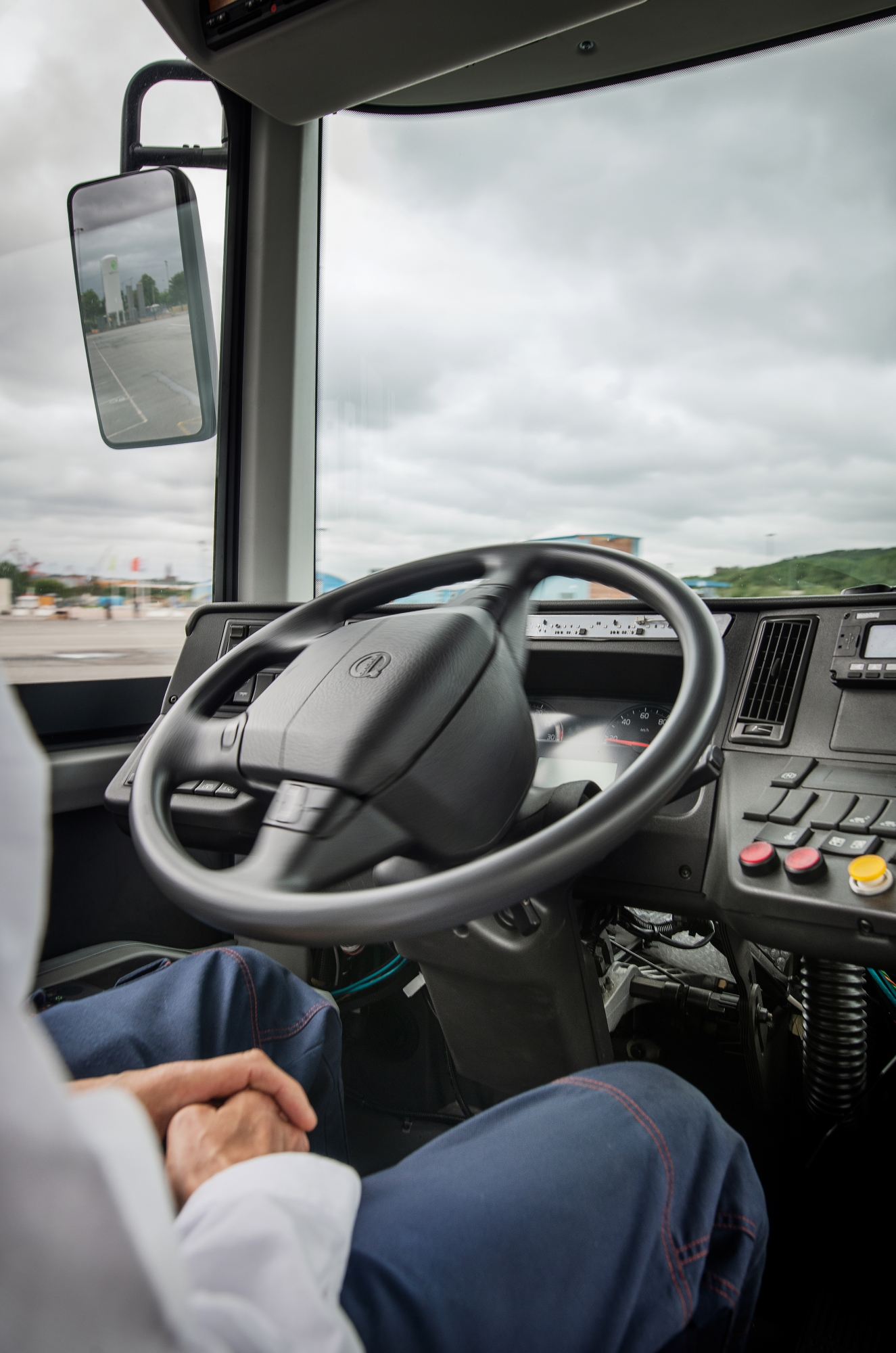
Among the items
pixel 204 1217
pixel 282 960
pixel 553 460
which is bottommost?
pixel 282 960

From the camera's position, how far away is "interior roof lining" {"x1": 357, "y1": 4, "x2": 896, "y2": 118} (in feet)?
Result: 4.74

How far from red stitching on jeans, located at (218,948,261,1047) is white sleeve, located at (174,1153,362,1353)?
42 cm

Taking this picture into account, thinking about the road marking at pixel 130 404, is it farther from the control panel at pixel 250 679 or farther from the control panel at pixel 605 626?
the control panel at pixel 605 626

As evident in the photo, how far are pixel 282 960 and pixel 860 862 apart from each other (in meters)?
1.30

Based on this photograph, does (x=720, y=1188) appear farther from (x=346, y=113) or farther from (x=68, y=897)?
(x=346, y=113)

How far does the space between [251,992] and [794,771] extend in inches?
27.3

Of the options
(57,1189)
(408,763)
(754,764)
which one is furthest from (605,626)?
(57,1189)

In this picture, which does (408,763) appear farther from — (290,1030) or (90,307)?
(90,307)

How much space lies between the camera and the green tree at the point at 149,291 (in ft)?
5.72

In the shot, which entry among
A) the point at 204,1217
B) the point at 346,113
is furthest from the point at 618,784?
the point at 346,113

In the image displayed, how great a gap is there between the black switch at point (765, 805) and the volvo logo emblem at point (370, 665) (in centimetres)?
47

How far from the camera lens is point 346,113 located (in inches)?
77.0

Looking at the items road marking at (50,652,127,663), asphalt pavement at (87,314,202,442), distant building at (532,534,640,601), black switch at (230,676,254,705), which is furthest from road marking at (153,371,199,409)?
distant building at (532,534,640,601)

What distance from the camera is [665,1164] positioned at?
2.12 feet
